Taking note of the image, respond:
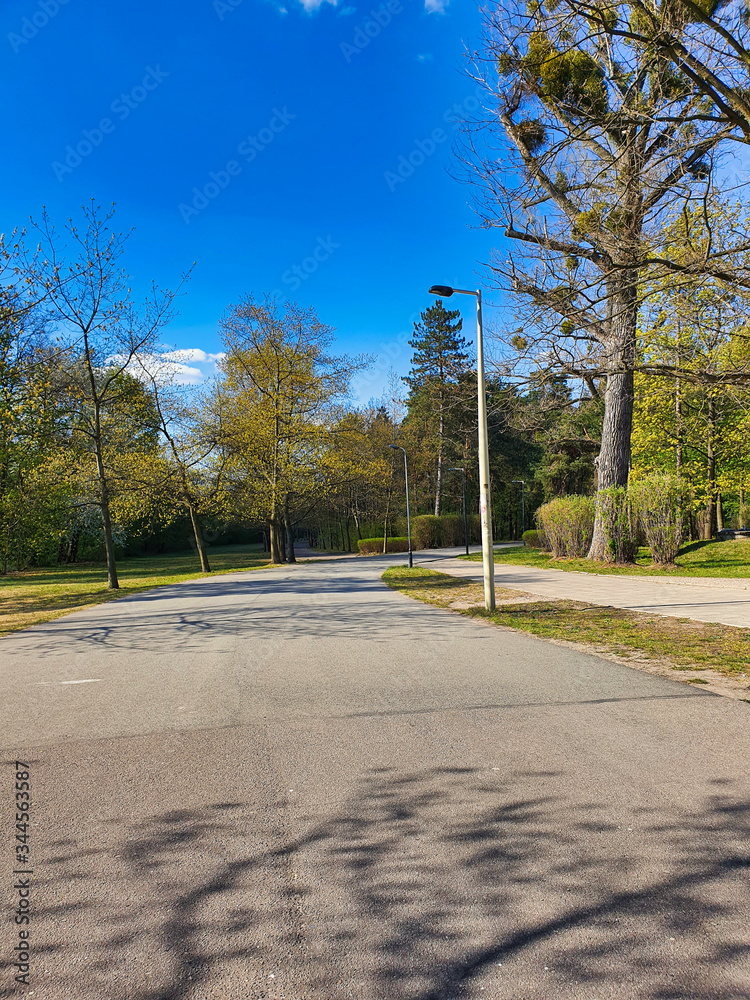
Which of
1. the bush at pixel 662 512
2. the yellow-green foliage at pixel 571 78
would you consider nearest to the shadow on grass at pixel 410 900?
the yellow-green foliage at pixel 571 78

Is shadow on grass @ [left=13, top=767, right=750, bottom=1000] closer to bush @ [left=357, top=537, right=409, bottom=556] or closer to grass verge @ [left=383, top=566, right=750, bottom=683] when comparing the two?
grass verge @ [left=383, top=566, right=750, bottom=683]

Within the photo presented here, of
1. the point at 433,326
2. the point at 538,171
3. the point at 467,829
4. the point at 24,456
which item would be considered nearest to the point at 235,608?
the point at 24,456

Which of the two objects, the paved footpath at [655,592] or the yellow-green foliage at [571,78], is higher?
the yellow-green foliage at [571,78]

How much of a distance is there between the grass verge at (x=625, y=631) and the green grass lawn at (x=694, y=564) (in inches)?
217

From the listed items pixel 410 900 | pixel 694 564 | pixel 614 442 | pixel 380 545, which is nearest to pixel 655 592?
pixel 694 564

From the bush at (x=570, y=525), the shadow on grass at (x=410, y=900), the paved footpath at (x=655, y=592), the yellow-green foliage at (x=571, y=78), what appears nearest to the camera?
the shadow on grass at (x=410, y=900)

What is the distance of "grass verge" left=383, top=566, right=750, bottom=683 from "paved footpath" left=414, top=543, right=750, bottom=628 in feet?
2.00

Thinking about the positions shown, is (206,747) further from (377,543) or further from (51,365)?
(377,543)

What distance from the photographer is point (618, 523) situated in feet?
62.1

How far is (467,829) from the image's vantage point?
310cm

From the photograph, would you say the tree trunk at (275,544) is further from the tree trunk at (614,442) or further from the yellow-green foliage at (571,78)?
the yellow-green foliage at (571,78)

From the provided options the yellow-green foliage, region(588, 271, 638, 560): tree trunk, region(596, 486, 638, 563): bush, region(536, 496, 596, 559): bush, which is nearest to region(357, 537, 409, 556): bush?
region(536, 496, 596, 559): bush

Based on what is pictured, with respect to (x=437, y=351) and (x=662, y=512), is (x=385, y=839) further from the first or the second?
(x=437, y=351)

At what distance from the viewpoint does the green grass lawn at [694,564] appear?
16.3 meters
